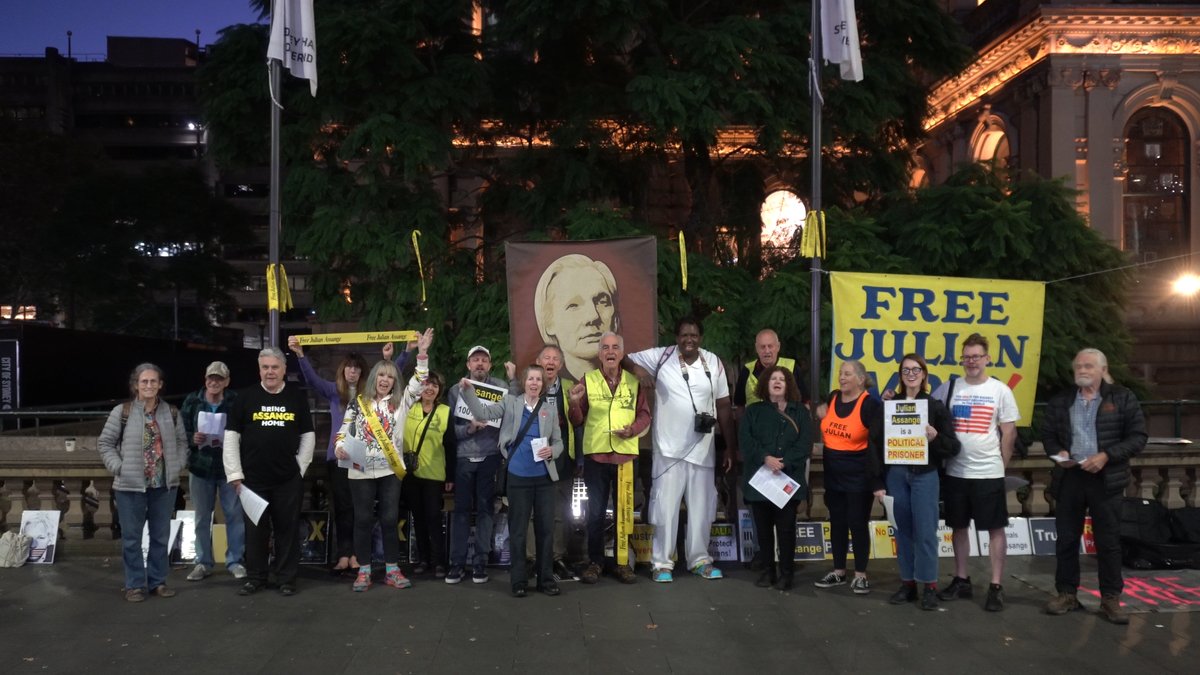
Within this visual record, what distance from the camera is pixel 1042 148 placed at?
2991cm

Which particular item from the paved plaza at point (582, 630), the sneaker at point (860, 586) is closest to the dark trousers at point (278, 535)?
the paved plaza at point (582, 630)

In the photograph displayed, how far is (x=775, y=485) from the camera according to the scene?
8.52 m

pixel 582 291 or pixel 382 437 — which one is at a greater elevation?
pixel 582 291

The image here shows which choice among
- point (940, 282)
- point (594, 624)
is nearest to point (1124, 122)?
point (940, 282)

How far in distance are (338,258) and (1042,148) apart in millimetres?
21461

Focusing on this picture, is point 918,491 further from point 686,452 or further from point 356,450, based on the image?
point 356,450

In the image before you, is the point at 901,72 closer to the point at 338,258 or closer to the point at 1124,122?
the point at 338,258

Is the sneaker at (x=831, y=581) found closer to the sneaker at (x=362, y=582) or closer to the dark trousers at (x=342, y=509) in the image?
the sneaker at (x=362, y=582)

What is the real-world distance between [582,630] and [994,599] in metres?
3.08

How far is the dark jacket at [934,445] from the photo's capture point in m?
7.99

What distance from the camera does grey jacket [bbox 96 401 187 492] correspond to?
Answer: 27.4 feet

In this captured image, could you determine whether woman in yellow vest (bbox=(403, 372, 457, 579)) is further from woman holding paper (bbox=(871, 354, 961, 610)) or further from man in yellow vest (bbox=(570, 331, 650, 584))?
→ woman holding paper (bbox=(871, 354, 961, 610))

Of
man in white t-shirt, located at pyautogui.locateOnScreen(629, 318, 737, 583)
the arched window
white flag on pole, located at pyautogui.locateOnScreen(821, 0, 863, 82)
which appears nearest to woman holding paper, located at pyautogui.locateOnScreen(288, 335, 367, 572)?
man in white t-shirt, located at pyautogui.locateOnScreen(629, 318, 737, 583)

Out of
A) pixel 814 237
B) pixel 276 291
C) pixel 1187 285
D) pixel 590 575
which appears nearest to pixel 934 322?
pixel 814 237
